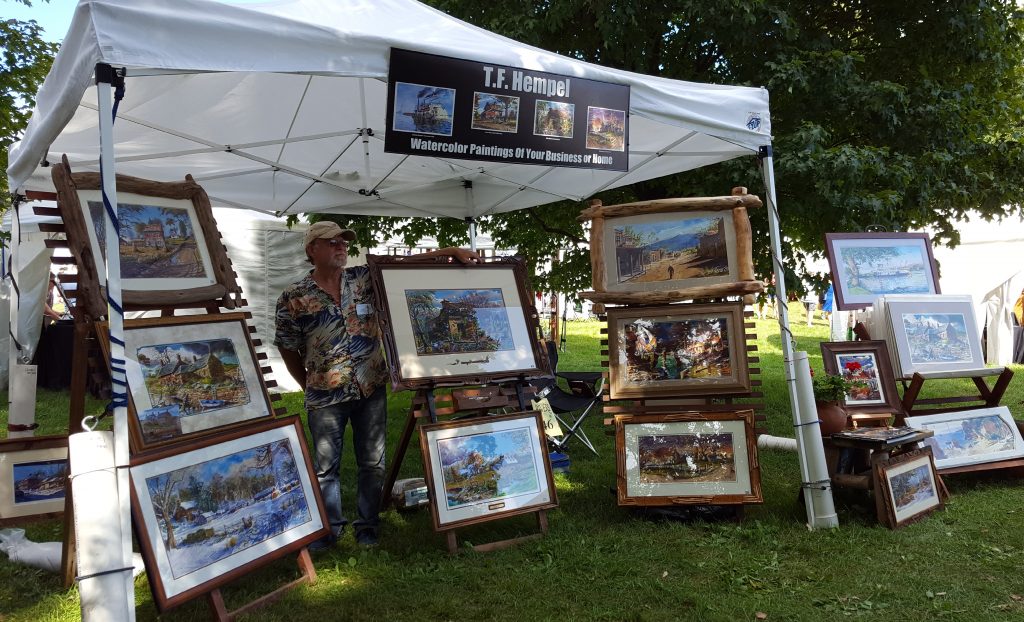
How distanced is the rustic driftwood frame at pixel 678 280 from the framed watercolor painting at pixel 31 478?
9.78 feet

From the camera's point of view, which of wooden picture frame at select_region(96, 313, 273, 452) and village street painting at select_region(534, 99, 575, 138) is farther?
village street painting at select_region(534, 99, 575, 138)

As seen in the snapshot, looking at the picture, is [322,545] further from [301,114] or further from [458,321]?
[301,114]

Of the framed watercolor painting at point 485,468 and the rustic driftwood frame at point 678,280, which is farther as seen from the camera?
the rustic driftwood frame at point 678,280

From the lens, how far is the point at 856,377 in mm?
4164

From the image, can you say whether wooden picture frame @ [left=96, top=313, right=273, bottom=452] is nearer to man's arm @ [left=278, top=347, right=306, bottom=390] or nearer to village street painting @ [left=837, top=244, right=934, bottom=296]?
man's arm @ [left=278, top=347, right=306, bottom=390]

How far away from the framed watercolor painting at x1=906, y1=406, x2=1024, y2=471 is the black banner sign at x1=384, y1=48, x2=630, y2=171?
101 inches

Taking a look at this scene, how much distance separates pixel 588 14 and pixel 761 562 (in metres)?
4.95

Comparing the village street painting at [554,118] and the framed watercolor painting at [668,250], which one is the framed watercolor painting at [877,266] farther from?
the village street painting at [554,118]

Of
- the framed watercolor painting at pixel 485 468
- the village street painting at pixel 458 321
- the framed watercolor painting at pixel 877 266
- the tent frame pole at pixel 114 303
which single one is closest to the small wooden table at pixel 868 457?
the framed watercolor painting at pixel 877 266

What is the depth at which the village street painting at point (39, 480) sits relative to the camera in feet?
12.0

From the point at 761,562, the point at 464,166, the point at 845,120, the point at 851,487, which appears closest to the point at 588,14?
the point at 464,166

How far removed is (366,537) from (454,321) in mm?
1150

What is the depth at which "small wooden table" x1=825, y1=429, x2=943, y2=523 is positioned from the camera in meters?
3.49

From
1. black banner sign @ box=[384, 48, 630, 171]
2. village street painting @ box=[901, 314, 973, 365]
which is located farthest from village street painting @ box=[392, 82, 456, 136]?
village street painting @ box=[901, 314, 973, 365]
